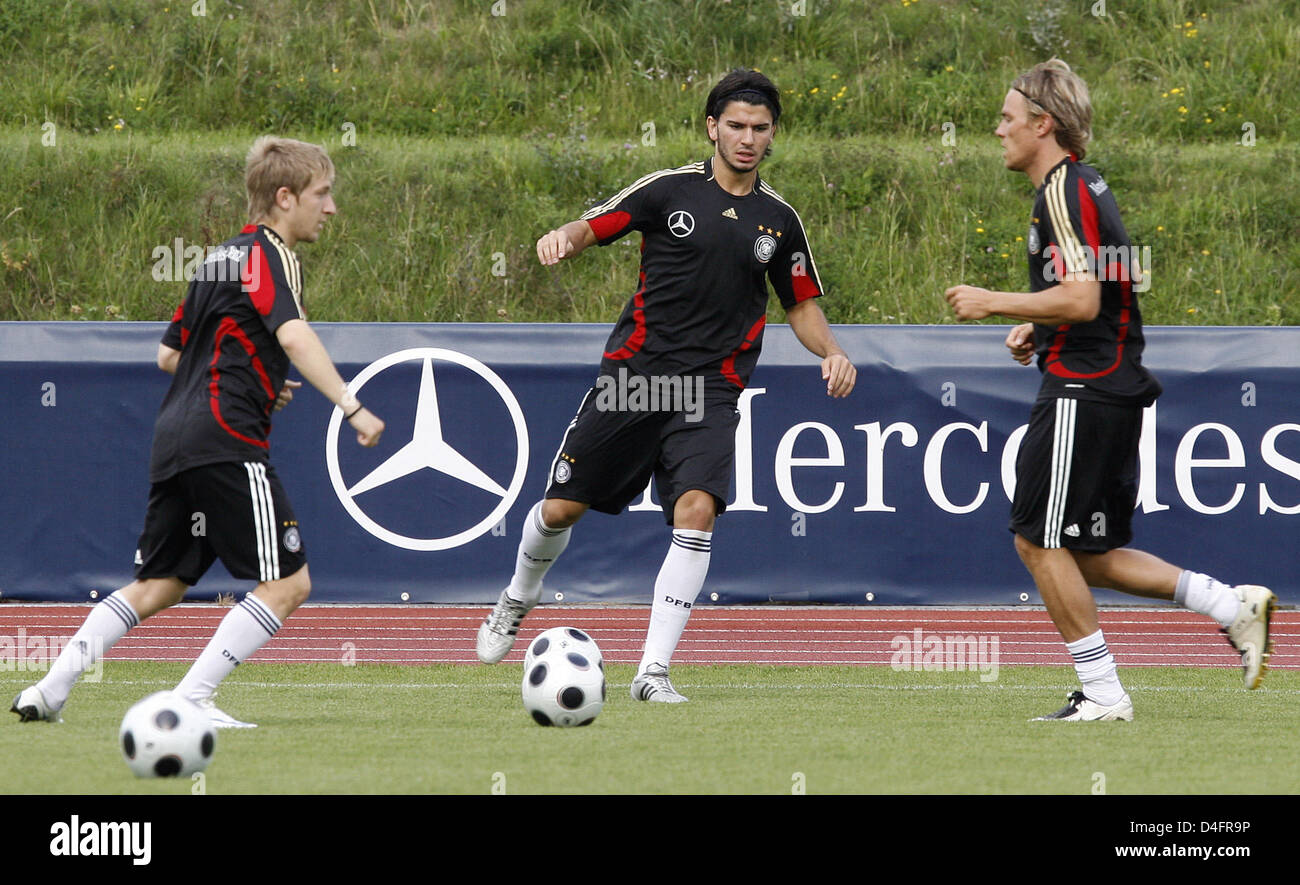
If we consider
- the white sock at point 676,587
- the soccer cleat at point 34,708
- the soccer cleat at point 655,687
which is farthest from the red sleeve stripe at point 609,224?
the soccer cleat at point 34,708

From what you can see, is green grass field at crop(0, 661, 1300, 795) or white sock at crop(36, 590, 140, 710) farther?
white sock at crop(36, 590, 140, 710)

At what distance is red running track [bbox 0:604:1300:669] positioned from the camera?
Answer: 884 cm

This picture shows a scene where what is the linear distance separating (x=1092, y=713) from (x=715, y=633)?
13.1 feet

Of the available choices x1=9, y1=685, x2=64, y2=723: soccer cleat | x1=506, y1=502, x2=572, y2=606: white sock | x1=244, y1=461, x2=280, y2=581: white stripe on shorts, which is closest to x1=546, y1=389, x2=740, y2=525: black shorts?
x1=506, y1=502, x2=572, y2=606: white sock

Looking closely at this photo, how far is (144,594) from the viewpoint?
5781 millimetres

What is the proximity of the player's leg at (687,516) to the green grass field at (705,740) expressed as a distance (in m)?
0.28

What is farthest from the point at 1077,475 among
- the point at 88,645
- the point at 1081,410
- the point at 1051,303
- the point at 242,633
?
the point at 88,645

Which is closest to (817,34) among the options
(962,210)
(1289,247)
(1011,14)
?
(1011,14)

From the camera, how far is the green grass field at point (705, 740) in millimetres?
4461

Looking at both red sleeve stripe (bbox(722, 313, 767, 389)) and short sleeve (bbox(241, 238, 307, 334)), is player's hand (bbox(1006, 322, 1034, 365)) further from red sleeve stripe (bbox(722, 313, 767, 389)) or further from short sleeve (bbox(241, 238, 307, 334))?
short sleeve (bbox(241, 238, 307, 334))

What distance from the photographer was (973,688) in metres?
7.49

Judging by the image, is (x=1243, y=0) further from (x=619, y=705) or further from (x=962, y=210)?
(x=619, y=705)

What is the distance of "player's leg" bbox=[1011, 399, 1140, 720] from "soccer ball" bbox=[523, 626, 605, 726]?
1667 millimetres

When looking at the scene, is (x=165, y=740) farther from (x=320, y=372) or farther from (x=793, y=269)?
(x=793, y=269)
